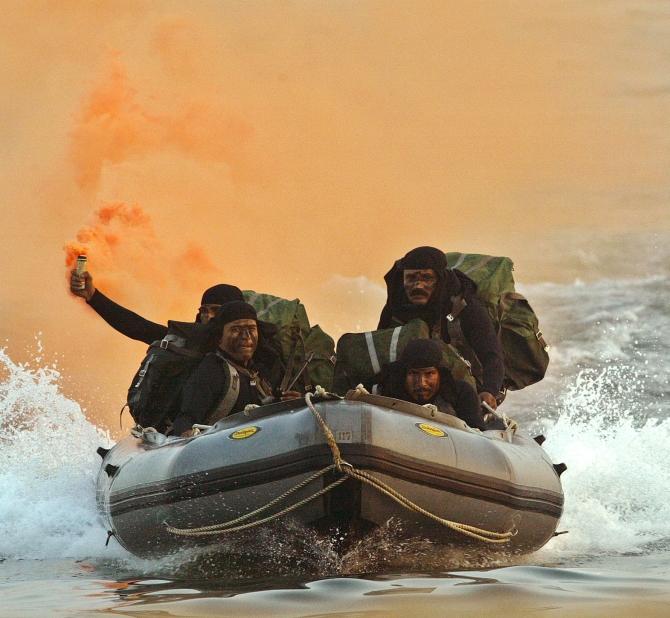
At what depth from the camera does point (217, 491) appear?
23.1ft

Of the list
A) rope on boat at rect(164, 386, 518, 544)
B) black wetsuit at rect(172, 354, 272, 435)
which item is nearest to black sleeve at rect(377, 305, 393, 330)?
black wetsuit at rect(172, 354, 272, 435)

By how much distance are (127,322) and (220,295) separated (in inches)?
45.8

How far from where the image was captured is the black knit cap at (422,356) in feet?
26.4

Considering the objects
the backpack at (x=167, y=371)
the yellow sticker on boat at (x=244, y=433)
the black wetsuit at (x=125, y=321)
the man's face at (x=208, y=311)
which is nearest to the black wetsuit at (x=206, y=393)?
the backpack at (x=167, y=371)

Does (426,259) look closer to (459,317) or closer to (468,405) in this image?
(459,317)

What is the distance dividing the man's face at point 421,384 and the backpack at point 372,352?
90 centimetres

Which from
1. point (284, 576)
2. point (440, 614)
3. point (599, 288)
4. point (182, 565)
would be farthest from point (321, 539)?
point (599, 288)

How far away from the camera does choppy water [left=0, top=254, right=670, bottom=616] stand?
5730mm

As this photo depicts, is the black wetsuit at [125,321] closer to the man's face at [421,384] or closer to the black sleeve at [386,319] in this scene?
the black sleeve at [386,319]

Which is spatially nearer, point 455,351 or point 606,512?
point 455,351

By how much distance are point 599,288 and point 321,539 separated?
755 inches

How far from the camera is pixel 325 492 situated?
6.71 m

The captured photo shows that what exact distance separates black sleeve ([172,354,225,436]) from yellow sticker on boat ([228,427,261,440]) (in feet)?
4.23

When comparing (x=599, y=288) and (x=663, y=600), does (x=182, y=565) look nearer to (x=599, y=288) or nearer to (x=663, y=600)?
(x=663, y=600)
